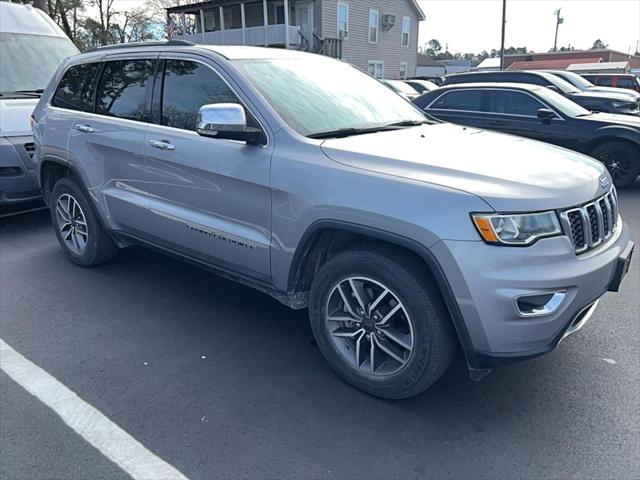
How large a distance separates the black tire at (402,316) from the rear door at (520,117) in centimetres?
683

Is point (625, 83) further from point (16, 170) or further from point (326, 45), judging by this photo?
point (16, 170)

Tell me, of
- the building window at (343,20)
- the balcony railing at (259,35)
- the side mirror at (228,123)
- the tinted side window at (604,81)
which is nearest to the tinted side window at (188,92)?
the side mirror at (228,123)

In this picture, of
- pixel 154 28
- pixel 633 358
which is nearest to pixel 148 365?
pixel 633 358

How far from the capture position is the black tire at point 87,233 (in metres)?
4.64

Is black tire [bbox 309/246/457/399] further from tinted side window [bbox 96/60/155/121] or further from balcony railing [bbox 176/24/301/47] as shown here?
balcony railing [bbox 176/24/301/47]

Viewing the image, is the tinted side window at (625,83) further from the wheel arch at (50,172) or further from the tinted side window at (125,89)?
the wheel arch at (50,172)

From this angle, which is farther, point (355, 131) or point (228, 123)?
point (355, 131)

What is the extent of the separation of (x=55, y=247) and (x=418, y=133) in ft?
13.3

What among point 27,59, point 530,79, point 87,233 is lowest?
point 87,233

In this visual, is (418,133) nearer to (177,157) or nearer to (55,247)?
(177,157)

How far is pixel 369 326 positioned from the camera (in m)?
2.91

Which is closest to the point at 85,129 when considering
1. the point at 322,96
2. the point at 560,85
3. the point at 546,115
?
the point at 322,96

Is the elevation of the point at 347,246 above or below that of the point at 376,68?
below

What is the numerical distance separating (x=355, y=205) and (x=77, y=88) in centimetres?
328
